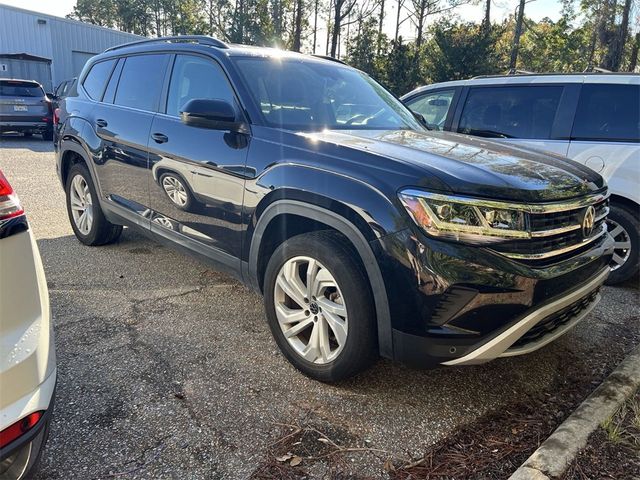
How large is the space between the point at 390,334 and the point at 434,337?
21 cm

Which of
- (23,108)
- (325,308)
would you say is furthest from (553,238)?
(23,108)

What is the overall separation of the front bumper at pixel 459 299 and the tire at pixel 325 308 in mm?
180

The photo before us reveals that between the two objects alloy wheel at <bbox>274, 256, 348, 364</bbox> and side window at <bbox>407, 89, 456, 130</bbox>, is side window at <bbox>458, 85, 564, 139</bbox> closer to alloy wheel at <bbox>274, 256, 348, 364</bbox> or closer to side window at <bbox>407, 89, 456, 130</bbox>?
side window at <bbox>407, 89, 456, 130</bbox>

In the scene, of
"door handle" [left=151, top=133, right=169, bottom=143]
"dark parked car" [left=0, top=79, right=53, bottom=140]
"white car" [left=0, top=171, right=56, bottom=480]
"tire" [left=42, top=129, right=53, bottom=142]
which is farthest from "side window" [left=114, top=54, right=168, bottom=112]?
Result: "tire" [left=42, top=129, right=53, bottom=142]

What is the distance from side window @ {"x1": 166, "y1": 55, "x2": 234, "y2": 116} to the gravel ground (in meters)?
1.48

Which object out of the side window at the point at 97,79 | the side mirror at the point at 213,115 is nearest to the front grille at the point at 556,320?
the side mirror at the point at 213,115

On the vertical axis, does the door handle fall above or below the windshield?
below

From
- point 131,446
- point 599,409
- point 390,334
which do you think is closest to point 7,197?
point 131,446

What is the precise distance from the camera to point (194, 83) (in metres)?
3.56

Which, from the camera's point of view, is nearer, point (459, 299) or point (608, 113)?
point (459, 299)

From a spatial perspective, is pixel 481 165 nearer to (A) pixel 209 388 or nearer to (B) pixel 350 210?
(B) pixel 350 210

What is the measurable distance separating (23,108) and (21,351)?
15.0 metres

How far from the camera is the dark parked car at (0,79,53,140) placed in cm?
1370

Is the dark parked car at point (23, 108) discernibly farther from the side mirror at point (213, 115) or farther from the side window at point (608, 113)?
the side window at point (608, 113)
